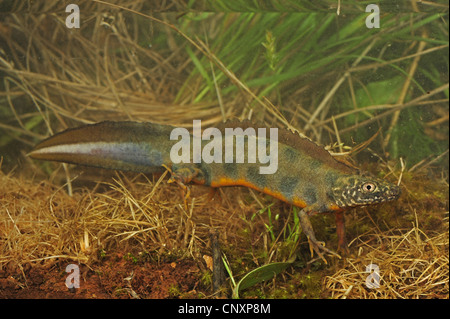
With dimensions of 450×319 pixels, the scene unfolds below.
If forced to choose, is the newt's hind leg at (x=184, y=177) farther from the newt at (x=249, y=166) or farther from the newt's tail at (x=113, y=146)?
the newt's tail at (x=113, y=146)

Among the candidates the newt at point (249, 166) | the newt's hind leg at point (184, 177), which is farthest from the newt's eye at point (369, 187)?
the newt's hind leg at point (184, 177)

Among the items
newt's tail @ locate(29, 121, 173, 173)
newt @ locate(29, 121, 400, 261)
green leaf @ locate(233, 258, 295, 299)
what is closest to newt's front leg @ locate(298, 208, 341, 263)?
newt @ locate(29, 121, 400, 261)

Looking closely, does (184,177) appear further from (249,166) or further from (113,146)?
(113,146)

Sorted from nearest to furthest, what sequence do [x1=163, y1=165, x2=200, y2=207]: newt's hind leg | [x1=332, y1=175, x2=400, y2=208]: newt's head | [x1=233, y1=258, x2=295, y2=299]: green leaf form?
[x1=233, y1=258, x2=295, y2=299]: green leaf, [x1=332, y1=175, x2=400, y2=208]: newt's head, [x1=163, y1=165, x2=200, y2=207]: newt's hind leg

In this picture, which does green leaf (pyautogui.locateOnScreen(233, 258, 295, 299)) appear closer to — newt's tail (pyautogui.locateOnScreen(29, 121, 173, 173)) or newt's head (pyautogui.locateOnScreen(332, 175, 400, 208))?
newt's head (pyautogui.locateOnScreen(332, 175, 400, 208))

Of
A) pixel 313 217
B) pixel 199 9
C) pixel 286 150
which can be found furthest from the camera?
pixel 199 9

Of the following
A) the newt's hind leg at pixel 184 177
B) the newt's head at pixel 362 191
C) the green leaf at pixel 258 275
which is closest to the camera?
the green leaf at pixel 258 275
